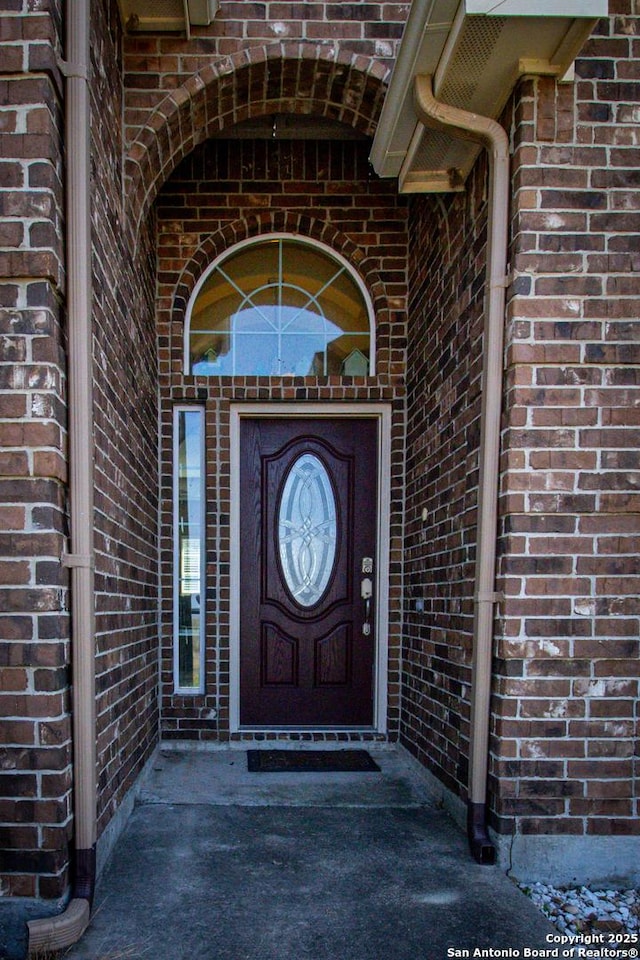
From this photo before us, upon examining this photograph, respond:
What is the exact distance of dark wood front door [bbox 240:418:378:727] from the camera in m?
4.36

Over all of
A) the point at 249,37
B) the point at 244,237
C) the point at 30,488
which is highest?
the point at 249,37

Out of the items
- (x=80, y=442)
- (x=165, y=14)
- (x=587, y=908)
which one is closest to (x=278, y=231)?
(x=165, y=14)

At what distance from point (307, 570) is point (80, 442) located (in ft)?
7.56

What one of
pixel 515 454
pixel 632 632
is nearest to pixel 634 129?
pixel 515 454

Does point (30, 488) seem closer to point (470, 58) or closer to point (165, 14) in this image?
point (470, 58)

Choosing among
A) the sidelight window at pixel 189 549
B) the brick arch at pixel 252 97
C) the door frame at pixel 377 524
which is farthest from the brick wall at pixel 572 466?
the sidelight window at pixel 189 549

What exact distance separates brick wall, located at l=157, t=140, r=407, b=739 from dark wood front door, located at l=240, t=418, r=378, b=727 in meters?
0.17

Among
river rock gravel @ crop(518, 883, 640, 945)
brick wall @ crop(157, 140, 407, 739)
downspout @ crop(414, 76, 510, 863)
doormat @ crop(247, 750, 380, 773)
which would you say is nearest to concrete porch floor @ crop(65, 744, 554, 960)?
river rock gravel @ crop(518, 883, 640, 945)

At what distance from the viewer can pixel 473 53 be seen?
8.23ft

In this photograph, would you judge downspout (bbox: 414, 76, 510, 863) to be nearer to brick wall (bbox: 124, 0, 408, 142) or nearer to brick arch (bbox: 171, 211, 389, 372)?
brick wall (bbox: 124, 0, 408, 142)

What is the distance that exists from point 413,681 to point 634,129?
288cm

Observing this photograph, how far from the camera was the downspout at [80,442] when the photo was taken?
7.52ft

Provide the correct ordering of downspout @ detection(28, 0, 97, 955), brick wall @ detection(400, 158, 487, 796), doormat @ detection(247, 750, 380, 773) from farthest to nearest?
doormat @ detection(247, 750, 380, 773) < brick wall @ detection(400, 158, 487, 796) < downspout @ detection(28, 0, 97, 955)

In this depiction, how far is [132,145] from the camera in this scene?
3.30 meters
